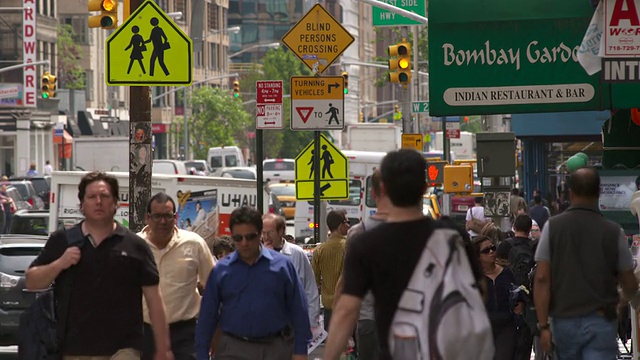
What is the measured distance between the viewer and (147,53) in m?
12.6

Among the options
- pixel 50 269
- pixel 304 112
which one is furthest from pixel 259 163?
pixel 50 269

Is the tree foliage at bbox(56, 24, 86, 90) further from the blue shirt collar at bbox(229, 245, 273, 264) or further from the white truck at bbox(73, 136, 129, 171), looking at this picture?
→ the blue shirt collar at bbox(229, 245, 273, 264)

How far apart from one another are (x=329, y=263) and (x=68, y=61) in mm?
70582

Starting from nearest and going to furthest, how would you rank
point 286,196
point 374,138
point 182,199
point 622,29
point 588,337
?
point 588,337
point 622,29
point 182,199
point 286,196
point 374,138

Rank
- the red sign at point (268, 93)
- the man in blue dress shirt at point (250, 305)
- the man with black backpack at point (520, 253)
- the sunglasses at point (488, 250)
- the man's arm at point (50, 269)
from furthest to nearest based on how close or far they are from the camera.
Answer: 1. the red sign at point (268, 93)
2. the man with black backpack at point (520, 253)
3. the sunglasses at point (488, 250)
4. the man in blue dress shirt at point (250, 305)
5. the man's arm at point (50, 269)

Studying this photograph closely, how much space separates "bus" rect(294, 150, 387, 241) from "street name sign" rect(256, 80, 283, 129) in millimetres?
13415

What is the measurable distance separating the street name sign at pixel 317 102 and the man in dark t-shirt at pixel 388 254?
1170 centimetres

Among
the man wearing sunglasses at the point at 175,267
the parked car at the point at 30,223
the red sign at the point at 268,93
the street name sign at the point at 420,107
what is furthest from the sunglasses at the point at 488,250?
the street name sign at the point at 420,107

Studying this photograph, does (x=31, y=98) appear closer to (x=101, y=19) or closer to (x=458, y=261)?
(x=101, y=19)

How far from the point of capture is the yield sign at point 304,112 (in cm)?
1809

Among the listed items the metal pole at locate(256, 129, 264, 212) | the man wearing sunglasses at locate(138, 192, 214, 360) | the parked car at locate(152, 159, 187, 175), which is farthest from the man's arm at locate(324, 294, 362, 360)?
the parked car at locate(152, 159, 187, 175)

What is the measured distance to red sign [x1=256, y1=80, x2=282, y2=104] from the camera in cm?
1947

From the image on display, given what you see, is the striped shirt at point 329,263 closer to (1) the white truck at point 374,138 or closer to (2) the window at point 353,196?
(2) the window at point 353,196

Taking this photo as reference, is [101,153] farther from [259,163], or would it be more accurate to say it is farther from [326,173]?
[259,163]
